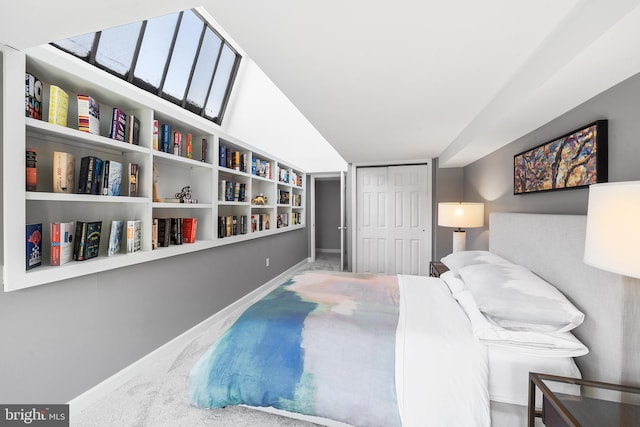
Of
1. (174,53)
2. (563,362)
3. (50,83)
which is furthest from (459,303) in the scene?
(174,53)

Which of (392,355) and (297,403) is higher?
(392,355)

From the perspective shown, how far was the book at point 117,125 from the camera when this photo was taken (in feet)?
5.92

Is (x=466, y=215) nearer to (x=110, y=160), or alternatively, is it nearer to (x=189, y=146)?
(x=189, y=146)

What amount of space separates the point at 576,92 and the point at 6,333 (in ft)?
10.9

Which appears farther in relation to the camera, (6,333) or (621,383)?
(6,333)

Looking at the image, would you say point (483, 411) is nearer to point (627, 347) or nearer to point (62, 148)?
point (627, 347)

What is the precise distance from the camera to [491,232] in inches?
99.1

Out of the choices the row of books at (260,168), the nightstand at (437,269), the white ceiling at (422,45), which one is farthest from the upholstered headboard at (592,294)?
the row of books at (260,168)

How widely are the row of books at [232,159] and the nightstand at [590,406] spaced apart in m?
3.15

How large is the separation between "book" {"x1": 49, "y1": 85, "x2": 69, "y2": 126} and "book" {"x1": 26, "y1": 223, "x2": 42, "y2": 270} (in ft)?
2.04

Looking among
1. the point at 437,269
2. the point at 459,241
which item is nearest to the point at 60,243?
the point at 437,269

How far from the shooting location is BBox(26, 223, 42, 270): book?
1.38 m

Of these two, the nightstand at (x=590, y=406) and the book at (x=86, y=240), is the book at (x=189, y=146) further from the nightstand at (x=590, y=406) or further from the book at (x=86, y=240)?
the nightstand at (x=590, y=406)

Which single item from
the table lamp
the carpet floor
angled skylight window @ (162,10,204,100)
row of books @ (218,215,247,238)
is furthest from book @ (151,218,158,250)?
the table lamp
